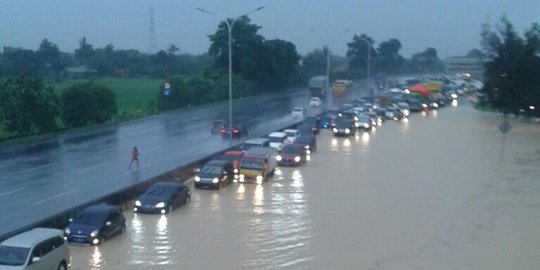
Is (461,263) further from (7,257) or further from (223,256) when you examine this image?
(7,257)

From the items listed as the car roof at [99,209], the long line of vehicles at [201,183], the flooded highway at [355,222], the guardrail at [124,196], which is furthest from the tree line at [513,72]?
the car roof at [99,209]

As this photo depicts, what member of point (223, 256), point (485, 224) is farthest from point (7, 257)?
point (485, 224)

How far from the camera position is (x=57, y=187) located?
2062cm

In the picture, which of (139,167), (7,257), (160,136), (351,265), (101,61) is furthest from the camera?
(101,61)

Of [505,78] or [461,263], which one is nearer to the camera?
[461,263]

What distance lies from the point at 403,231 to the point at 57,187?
30.1 feet

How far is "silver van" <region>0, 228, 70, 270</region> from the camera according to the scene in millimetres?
11555

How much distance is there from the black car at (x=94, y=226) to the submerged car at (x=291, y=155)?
11.1m

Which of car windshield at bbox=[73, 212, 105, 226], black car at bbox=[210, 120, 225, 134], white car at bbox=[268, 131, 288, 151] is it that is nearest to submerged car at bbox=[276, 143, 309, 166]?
Result: white car at bbox=[268, 131, 288, 151]

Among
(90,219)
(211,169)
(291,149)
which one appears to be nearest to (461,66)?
(291,149)

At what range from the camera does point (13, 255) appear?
459 inches

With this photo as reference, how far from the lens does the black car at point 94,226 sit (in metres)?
14.5

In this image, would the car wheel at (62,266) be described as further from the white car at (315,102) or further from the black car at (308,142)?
the white car at (315,102)

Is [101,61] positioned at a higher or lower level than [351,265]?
higher
